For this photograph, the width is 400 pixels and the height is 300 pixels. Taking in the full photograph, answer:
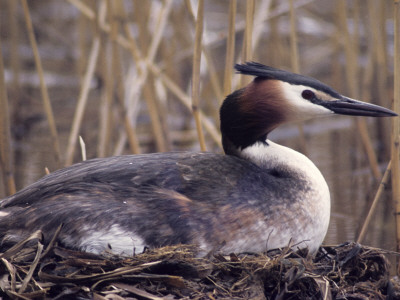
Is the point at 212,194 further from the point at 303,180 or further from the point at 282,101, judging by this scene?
the point at 282,101

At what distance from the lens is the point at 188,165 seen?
3955 millimetres

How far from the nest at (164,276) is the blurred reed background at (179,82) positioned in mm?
1277

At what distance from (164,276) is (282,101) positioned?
1383 millimetres

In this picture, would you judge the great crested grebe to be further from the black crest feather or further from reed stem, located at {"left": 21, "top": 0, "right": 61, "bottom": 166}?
reed stem, located at {"left": 21, "top": 0, "right": 61, "bottom": 166}

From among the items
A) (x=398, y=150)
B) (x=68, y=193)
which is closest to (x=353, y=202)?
(x=398, y=150)

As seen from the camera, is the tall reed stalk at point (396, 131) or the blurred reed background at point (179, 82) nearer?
the tall reed stalk at point (396, 131)

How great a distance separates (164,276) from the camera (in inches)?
132

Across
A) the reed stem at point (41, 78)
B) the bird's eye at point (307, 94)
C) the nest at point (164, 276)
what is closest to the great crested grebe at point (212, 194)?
the bird's eye at point (307, 94)

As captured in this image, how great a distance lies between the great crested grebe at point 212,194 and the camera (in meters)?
3.62

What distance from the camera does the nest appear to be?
10.9 feet

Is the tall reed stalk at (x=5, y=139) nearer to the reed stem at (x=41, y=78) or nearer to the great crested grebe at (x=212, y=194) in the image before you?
the reed stem at (x=41, y=78)

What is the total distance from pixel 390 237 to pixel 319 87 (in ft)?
5.68

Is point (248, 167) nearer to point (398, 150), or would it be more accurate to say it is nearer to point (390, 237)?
point (398, 150)

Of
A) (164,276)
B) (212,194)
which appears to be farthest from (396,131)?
(164,276)
